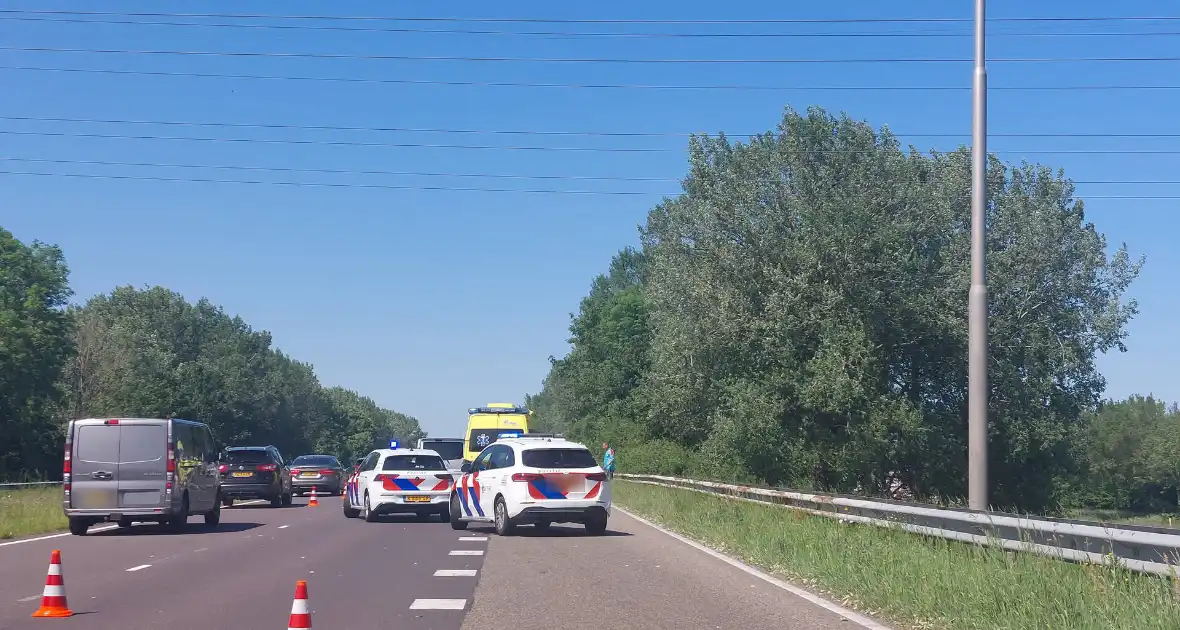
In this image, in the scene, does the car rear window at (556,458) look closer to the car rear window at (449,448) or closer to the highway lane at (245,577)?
the highway lane at (245,577)

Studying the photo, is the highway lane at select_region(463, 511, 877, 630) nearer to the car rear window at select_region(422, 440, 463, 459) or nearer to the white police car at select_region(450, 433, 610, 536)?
the white police car at select_region(450, 433, 610, 536)

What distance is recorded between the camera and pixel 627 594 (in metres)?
13.2

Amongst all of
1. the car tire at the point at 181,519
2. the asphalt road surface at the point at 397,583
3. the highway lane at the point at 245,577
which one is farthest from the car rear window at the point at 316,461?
the asphalt road surface at the point at 397,583

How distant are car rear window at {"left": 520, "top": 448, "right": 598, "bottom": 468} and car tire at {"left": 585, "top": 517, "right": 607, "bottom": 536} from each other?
1006 millimetres

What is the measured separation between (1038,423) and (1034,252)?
582 centimetres

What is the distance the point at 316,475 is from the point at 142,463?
2194 centimetres

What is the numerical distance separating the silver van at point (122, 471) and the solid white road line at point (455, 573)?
8331 mm

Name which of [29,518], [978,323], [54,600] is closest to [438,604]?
[54,600]

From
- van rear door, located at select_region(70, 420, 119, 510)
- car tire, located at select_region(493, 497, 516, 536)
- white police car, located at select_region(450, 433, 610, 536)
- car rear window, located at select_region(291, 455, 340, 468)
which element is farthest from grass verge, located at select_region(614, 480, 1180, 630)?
car rear window, located at select_region(291, 455, 340, 468)

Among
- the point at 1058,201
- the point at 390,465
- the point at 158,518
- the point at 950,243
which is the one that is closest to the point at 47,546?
the point at 158,518

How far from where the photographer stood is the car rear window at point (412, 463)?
26625mm

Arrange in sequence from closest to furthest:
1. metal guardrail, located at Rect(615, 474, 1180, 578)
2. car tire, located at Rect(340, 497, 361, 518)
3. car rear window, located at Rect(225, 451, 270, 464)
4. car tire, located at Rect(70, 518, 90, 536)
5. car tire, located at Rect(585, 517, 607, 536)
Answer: metal guardrail, located at Rect(615, 474, 1180, 578) < car tire, located at Rect(70, 518, 90, 536) < car tire, located at Rect(585, 517, 607, 536) < car tire, located at Rect(340, 497, 361, 518) < car rear window, located at Rect(225, 451, 270, 464)

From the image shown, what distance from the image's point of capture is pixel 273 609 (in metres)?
11.8

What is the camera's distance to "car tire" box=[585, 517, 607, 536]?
22516 millimetres
